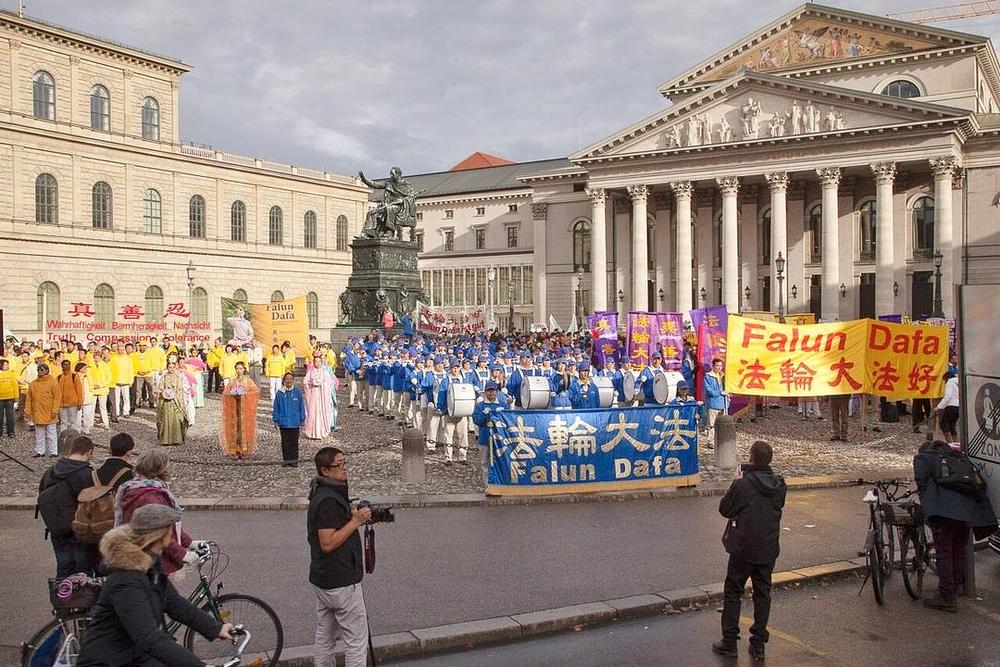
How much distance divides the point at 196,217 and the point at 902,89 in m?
49.0

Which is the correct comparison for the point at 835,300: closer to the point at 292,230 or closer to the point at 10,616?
the point at 292,230

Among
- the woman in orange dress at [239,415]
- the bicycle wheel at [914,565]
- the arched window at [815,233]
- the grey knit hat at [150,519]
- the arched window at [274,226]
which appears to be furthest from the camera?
the arched window at [274,226]

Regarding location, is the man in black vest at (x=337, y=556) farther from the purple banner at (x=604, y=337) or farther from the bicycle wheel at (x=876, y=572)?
the purple banner at (x=604, y=337)

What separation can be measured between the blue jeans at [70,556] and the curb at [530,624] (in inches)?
75.6

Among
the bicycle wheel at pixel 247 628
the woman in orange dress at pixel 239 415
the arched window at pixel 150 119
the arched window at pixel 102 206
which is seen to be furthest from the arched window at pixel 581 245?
the bicycle wheel at pixel 247 628

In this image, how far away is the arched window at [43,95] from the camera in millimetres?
55188

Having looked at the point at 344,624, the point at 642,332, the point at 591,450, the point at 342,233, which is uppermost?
the point at 342,233

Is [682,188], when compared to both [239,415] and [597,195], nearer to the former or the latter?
[597,195]

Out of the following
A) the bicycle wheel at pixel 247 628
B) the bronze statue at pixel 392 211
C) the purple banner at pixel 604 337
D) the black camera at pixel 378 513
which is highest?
the bronze statue at pixel 392 211

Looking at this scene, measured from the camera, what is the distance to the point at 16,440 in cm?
2067

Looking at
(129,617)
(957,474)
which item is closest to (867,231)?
(957,474)

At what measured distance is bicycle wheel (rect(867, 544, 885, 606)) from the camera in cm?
873

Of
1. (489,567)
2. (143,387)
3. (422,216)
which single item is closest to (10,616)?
(489,567)

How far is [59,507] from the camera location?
24.4 feet
